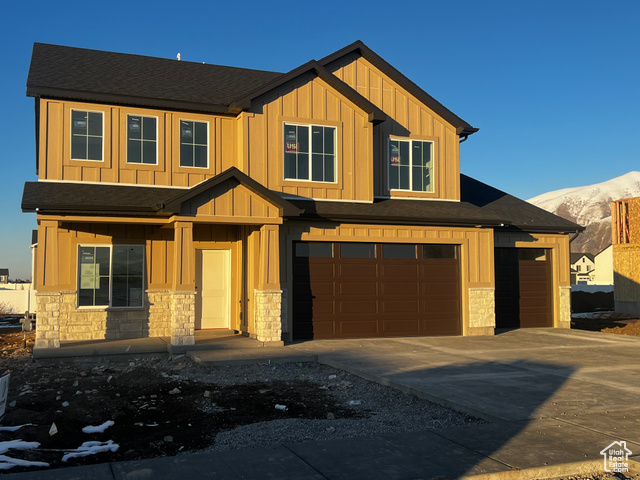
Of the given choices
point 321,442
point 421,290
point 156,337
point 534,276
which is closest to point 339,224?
point 421,290

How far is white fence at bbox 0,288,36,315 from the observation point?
29.8m

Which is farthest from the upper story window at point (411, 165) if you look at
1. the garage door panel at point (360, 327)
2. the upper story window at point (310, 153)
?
the garage door panel at point (360, 327)

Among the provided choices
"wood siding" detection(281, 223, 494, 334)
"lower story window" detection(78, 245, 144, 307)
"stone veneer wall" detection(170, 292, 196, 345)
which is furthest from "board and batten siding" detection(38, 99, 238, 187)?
"stone veneer wall" detection(170, 292, 196, 345)

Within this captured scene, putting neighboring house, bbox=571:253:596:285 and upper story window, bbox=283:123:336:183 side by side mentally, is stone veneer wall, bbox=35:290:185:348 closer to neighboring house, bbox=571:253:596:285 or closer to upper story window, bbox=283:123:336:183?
upper story window, bbox=283:123:336:183

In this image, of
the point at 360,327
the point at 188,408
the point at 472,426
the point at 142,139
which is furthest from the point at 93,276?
the point at 472,426

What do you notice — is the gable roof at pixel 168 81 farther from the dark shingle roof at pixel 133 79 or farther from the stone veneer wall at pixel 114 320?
the stone veneer wall at pixel 114 320

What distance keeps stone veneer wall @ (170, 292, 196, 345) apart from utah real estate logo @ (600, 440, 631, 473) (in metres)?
8.80

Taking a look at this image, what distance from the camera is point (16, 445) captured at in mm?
6082

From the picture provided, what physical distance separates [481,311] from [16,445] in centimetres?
1266

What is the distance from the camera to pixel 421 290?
15984 mm

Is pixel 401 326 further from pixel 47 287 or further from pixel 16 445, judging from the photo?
pixel 16 445

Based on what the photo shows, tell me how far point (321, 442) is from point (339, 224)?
9282 millimetres

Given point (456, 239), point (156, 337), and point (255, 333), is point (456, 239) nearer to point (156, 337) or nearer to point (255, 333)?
point (255, 333)

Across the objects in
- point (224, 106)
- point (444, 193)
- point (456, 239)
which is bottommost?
point (456, 239)
